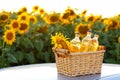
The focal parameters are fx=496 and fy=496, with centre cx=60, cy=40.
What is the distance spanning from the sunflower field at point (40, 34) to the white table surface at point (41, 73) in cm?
186

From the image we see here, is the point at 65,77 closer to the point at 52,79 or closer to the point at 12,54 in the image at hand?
the point at 52,79

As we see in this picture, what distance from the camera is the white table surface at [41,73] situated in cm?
284

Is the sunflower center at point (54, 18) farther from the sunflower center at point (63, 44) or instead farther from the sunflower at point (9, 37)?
the sunflower center at point (63, 44)

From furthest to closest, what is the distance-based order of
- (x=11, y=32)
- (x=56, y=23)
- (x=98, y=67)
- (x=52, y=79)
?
(x=56, y=23) < (x=11, y=32) < (x=98, y=67) < (x=52, y=79)

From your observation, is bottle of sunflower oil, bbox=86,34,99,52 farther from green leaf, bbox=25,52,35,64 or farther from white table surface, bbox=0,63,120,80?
green leaf, bbox=25,52,35,64

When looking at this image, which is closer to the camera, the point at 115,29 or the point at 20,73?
the point at 20,73

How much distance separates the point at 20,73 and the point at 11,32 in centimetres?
212

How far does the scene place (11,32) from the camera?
5.15 m

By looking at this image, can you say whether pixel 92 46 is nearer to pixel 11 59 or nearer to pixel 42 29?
pixel 11 59

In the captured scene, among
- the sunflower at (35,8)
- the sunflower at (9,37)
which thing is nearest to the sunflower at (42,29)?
the sunflower at (9,37)

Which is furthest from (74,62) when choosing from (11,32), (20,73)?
(11,32)

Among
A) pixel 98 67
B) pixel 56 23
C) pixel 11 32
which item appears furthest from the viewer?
pixel 56 23

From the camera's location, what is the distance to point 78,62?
288 cm

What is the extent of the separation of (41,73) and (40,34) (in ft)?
8.24
